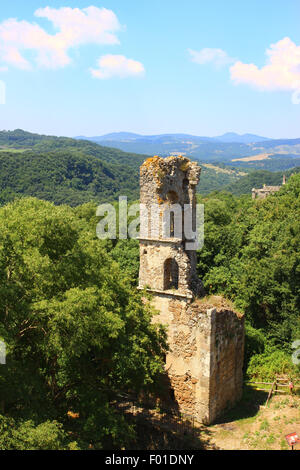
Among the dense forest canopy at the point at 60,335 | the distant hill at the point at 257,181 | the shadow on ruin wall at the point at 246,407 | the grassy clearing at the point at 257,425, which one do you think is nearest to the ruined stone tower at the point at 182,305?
the shadow on ruin wall at the point at 246,407

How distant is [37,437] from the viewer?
958cm

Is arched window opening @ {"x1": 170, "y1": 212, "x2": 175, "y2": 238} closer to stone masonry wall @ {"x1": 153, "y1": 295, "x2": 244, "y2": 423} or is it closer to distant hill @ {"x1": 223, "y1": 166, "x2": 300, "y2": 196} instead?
stone masonry wall @ {"x1": 153, "y1": 295, "x2": 244, "y2": 423}

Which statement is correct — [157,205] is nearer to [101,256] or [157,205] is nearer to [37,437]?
[101,256]

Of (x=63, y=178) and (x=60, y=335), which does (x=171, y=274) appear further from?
(x=63, y=178)

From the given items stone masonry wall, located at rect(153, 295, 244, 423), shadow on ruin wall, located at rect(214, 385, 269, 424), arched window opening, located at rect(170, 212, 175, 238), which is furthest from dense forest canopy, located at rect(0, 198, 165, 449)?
shadow on ruin wall, located at rect(214, 385, 269, 424)

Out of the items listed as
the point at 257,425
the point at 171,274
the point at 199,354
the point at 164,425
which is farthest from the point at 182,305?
the point at 257,425

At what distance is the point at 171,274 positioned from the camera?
1784 cm

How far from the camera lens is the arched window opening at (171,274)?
17422 mm

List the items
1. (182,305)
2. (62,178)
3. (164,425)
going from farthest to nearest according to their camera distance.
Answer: (62,178) < (182,305) < (164,425)

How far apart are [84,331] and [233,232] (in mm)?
23993

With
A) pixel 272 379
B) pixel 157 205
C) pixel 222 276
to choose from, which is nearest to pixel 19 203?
pixel 157 205

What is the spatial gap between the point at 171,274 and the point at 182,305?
5.27ft

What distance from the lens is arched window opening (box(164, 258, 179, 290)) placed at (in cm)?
1742

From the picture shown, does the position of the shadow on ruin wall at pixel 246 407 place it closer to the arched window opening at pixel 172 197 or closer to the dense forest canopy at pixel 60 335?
the dense forest canopy at pixel 60 335
